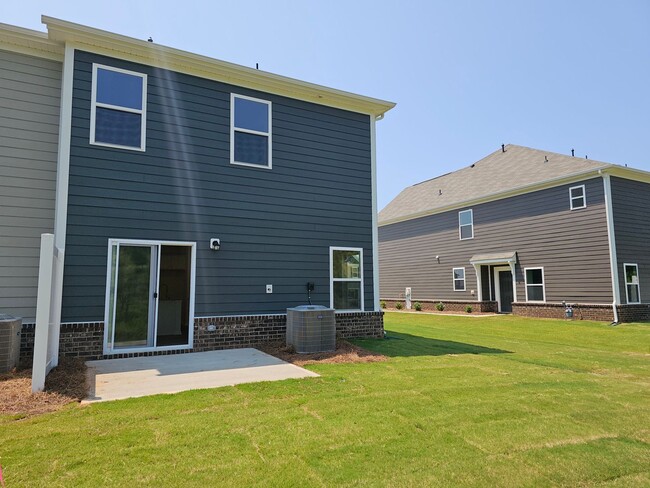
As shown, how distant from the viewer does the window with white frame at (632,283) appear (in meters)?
13.5

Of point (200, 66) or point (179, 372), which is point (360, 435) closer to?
point (179, 372)

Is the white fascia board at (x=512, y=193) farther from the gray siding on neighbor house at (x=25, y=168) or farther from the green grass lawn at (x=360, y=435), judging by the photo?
the gray siding on neighbor house at (x=25, y=168)

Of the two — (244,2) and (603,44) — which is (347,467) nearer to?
(244,2)

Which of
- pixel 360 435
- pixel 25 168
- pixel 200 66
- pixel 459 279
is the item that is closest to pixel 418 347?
pixel 360 435

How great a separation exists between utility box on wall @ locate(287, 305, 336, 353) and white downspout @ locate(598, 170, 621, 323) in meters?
11.2

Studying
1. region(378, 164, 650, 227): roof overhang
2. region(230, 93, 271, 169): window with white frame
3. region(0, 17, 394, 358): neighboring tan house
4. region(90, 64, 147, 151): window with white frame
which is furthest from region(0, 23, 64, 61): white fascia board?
region(378, 164, 650, 227): roof overhang

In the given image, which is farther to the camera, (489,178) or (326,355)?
(489,178)

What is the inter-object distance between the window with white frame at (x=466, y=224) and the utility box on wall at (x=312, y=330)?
13016 mm

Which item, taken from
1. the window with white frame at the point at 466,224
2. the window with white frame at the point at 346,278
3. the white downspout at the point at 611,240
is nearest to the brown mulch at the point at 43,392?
the window with white frame at the point at 346,278

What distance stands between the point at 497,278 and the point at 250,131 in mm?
13708

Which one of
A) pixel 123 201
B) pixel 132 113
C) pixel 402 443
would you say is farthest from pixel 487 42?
pixel 402 443

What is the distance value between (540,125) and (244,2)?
43.8ft

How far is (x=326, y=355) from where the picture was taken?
654cm

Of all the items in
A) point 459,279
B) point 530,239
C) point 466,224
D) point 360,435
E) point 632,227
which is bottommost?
point 360,435
